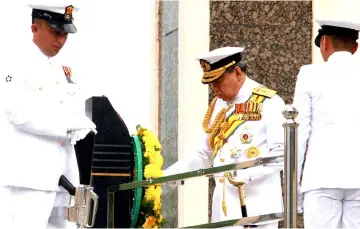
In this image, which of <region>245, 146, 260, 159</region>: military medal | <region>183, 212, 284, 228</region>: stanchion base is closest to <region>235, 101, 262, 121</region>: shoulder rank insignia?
<region>245, 146, 260, 159</region>: military medal

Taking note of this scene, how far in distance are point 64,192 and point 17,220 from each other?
0.41m

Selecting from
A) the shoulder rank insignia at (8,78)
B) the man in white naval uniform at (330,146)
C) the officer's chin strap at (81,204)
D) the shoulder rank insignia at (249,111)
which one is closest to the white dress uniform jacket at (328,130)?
the man in white naval uniform at (330,146)

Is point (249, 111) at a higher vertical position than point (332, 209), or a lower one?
higher

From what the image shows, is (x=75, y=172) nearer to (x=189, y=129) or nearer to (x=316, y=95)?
(x=316, y=95)

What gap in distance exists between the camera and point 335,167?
9.16 m

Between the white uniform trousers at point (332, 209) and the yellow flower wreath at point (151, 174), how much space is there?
1.38 metres

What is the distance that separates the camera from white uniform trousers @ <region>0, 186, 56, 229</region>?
30.0 ft

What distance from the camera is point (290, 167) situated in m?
8.16

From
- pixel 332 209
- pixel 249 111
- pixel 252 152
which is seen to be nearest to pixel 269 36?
pixel 249 111

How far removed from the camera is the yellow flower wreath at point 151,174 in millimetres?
10227

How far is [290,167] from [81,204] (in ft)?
5.26

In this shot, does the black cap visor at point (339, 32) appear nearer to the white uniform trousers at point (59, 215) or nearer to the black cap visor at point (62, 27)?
the black cap visor at point (62, 27)

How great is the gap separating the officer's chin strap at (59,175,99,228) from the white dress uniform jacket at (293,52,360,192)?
1.28m

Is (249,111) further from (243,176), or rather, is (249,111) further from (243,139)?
(243,176)
